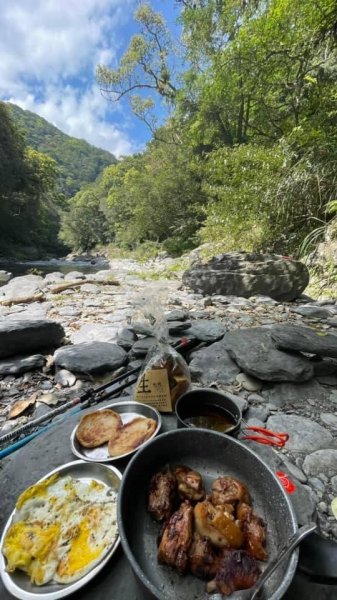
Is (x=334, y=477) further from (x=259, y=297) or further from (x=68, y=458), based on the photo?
(x=259, y=297)

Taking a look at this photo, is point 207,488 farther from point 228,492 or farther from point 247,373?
point 247,373

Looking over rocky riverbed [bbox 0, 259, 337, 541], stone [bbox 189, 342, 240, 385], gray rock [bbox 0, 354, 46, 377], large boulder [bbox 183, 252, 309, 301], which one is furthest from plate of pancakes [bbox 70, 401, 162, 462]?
large boulder [bbox 183, 252, 309, 301]

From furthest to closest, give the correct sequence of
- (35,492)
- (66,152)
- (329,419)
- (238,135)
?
(66,152)
(238,135)
(329,419)
(35,492)

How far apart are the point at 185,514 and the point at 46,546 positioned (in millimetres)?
377

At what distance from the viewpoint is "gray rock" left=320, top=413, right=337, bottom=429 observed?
1586 millimetres

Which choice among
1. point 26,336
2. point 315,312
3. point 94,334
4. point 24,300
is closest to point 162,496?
point 26,336

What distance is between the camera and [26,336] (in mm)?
2486

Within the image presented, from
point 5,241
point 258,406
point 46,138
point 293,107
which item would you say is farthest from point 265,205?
point 46,138

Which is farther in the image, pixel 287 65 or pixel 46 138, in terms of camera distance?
pixel 46 138

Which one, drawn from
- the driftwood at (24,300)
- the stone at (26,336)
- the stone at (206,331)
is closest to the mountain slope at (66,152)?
the driftwood at (24,300)

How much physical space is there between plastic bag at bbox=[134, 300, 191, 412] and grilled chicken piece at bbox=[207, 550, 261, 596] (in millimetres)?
726

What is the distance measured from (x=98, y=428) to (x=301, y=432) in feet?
3.63

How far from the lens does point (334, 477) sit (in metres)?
1.21

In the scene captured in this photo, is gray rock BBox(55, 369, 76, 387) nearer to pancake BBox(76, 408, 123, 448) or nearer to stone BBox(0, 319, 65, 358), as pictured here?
stone BBox(0, 319, 65, 358)
